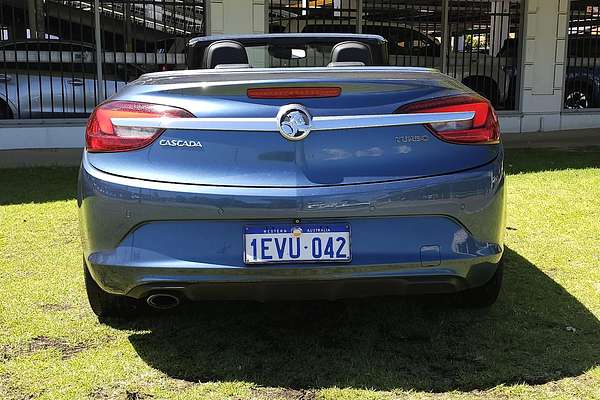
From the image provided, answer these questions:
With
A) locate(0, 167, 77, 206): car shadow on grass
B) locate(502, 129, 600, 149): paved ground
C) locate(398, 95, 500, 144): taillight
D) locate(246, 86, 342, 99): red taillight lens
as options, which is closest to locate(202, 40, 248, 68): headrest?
locate(246, 86, 342, 99): red taillight lens

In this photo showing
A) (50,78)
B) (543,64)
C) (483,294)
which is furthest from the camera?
(543,64)

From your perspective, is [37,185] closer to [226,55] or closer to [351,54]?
[226,55]

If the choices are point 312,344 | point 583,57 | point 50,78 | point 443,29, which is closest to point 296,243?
point 312,344

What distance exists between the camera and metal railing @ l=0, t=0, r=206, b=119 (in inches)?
357

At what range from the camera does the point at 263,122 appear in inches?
104

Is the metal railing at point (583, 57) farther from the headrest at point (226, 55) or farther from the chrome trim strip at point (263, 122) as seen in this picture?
the chrome trim strip at point (263, 122)

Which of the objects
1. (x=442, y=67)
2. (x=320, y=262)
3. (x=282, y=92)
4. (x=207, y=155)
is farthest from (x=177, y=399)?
(x=442, y=67)

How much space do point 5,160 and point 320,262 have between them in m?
6.78

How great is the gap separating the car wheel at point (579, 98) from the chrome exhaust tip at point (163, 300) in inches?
408

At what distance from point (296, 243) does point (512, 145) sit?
791 cm

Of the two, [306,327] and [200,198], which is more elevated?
[200,198]

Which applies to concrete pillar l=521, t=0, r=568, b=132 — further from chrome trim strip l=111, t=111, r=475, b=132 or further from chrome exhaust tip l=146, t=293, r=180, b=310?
chrome exhaust tip l=146, t=293, r=180, b=310

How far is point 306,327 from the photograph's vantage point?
10.9ft

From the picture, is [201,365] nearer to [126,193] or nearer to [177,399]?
[177,399]
